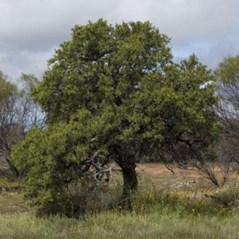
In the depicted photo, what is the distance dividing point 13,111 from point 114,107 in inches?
1023

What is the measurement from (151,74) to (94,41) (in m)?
1.75

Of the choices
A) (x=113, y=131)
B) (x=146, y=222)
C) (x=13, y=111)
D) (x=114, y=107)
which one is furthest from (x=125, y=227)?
(x=13, y=111)

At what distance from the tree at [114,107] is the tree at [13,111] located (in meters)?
22.4

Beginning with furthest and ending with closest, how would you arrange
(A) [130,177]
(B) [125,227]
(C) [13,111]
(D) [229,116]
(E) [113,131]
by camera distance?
(C) [13,111]
(D) [229,116]
(A) [130,177]
(E) [113,131]
(B) [125,227]

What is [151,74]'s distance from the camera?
43.9 feet

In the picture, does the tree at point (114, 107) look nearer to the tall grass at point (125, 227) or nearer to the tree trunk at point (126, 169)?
the tree trunk at point (126, 169)

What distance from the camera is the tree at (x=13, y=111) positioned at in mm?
36500

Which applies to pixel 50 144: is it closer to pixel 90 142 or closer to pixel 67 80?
pixel 90 142

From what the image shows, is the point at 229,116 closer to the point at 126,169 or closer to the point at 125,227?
the point at 126,169

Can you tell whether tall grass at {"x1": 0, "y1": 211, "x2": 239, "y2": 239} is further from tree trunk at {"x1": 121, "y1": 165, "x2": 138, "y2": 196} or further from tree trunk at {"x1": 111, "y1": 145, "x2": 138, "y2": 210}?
tree trunk at {"x1": 121, "y1": 165, "x2": 138, "y2": 196}

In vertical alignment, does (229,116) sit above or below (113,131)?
above

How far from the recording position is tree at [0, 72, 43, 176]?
3650 centimetres

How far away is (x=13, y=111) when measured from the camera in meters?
38.2

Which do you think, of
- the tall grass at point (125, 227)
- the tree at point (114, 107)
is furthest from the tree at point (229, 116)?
the tall grass at point (125, 227)
